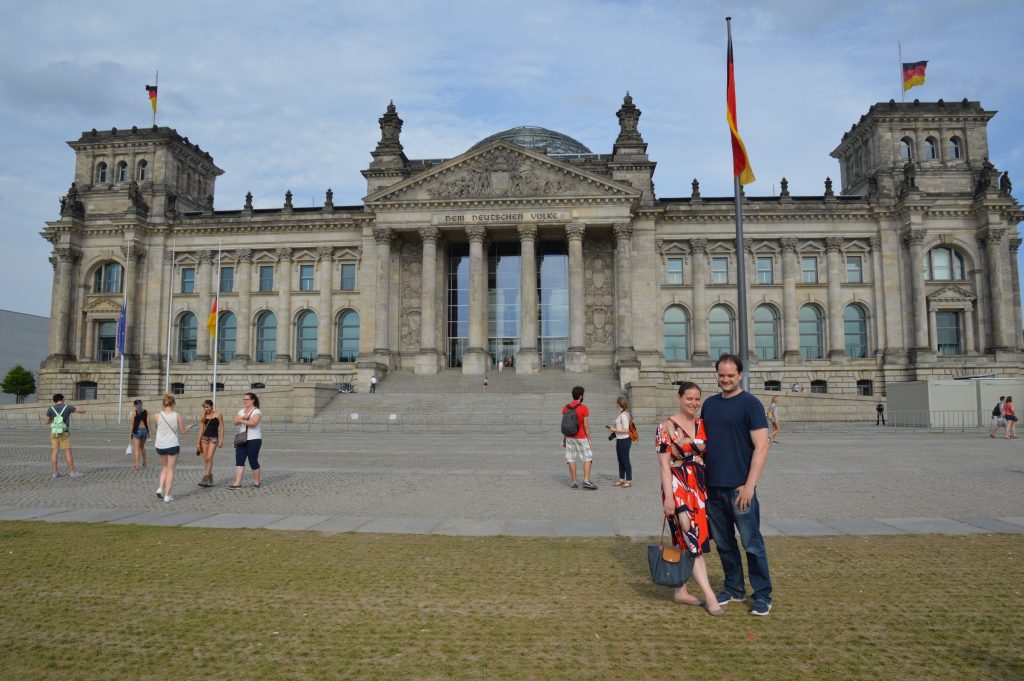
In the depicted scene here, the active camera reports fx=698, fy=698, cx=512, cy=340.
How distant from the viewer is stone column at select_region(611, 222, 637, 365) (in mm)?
Result: 51219

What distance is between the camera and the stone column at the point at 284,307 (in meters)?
57.8

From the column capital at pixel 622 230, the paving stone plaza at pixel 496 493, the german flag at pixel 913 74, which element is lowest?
the paving stone plaza at pixel 496 493

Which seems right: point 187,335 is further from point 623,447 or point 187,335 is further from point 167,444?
point 623,447

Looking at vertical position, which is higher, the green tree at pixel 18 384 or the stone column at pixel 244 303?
the stone column at pixel 244 303

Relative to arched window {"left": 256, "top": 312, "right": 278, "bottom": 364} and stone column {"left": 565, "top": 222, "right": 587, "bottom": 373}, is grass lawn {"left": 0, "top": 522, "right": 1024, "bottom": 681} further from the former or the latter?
arched window {"left": 256, "top": 312, "right": 278, "bottom": 364}

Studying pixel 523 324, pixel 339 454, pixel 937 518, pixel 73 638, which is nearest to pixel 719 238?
pixel 523 324

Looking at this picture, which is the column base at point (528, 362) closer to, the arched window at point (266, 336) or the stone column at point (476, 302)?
the stone column at point (476, 302)

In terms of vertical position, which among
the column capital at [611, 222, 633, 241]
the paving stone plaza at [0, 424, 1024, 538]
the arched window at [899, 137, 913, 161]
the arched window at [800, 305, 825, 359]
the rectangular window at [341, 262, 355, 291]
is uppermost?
the arched window at [899, 137, 913, 161]

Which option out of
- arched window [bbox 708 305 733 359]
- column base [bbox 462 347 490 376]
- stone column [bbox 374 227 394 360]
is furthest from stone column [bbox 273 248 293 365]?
arched window [bbox 708 305 733 359]

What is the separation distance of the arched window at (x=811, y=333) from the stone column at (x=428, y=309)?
2883 centimetres

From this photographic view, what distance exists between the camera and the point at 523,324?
51094 mm

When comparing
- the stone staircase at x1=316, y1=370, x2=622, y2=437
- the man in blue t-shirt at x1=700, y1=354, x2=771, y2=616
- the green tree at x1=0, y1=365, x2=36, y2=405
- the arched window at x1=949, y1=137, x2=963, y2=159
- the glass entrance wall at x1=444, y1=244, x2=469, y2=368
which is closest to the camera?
the man in blue t-shirt at x1=700, y1=354, x2=771, y2=616

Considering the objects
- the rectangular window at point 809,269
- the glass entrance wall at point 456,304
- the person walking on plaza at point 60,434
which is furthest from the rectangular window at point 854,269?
the person walking on plaza at point 60,434

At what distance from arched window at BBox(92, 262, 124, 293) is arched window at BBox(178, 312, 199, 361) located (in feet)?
20.0
